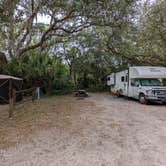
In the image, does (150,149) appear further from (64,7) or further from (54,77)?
(54,77)

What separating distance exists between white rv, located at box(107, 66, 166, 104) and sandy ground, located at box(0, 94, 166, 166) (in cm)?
573

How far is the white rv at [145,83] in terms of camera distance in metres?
15.0

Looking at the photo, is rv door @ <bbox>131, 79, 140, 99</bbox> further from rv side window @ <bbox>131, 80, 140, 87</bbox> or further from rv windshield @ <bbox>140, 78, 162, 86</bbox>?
rv windshield @ <bbox>140, 78, 162, 86</bbox>

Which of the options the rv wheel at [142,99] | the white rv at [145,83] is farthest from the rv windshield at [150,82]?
the rv wheel at [142,99]

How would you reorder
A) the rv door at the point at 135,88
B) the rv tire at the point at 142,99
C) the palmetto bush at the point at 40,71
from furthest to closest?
the palmetto bush at the point at 40,71
the rv door at the point at 135,88
the rv tire at the point at 142,99

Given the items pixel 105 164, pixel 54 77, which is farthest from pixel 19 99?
pixel 105 164

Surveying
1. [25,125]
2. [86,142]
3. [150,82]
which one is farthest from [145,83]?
[86,142]

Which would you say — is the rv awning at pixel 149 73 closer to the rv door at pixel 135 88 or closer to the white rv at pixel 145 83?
the white rv at pixel 145 83

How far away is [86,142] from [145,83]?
10754mm

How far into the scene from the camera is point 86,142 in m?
6.34

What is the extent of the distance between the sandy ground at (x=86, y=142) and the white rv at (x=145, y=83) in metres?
5.73

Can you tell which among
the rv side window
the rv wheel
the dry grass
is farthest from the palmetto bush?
the dry grass

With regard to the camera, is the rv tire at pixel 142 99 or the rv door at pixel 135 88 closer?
the rv tire at pixel 142 99

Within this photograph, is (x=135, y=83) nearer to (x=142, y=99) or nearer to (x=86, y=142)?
(x=142, y=99)
